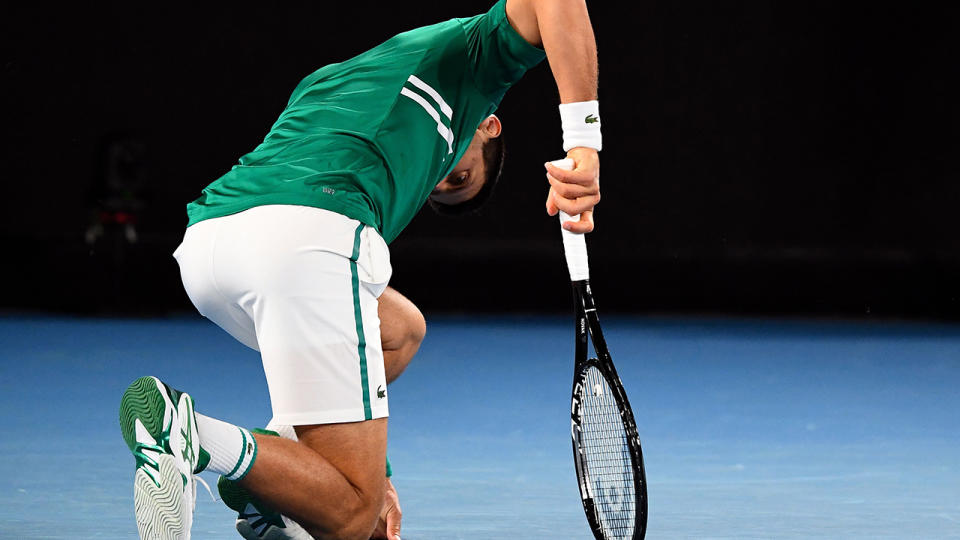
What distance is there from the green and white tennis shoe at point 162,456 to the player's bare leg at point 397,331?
902 millimetres

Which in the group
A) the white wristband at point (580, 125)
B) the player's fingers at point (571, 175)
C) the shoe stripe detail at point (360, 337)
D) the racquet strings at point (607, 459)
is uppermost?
the white wristband at point (580, 125)

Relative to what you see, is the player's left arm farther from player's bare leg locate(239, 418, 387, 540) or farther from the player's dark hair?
the player's dark hair

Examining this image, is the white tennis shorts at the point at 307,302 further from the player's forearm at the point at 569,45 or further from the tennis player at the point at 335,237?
the player's forearm at the point at 569,45

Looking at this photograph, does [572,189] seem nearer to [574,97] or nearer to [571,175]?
[571,175]

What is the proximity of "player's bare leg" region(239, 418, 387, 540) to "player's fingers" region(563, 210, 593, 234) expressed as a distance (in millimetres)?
540

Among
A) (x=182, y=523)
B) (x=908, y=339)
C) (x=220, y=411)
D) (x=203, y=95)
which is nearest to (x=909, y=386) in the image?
(x=908, y=339)

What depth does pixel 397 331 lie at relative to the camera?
3.45m

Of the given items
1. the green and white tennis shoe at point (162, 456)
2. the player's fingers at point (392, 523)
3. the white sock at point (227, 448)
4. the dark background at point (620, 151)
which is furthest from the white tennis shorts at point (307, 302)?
the dark background at point (620, 151)

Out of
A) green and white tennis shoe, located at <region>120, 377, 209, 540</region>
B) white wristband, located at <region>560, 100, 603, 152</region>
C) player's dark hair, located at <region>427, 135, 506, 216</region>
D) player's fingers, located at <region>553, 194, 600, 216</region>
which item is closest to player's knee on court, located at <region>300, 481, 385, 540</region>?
green and white tennis shoe, located at <region>120, 377, 209, 540</region>

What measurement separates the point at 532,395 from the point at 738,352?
7.29 ft

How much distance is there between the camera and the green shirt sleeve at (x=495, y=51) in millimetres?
2885

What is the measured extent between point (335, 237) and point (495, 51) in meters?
0.53

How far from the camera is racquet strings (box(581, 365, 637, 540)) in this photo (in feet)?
9.70

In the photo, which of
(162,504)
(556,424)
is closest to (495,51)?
(162,504)
